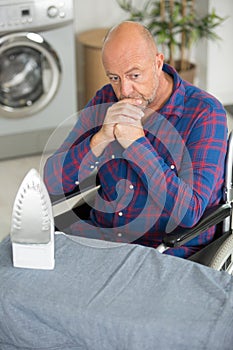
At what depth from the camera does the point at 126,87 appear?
7.30 ft

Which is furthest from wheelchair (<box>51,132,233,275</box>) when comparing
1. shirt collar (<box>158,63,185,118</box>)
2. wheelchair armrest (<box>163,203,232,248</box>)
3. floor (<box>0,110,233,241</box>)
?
floor (<box>0,110,233,241</box>)

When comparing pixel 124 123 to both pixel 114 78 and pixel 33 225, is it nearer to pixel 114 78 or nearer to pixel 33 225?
pixel 114 78

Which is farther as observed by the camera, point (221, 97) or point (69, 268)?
point (221, 97)

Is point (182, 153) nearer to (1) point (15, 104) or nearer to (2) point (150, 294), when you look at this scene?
(2) point (150, 294)

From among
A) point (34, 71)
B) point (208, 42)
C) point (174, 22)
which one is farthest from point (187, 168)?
point (208, 42)

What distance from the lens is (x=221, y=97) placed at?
4.90m

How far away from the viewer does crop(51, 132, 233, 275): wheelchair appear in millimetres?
2104

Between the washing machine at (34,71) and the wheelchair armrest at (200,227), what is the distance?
1.95 m

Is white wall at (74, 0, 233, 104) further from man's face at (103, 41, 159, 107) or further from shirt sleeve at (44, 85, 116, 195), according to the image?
man's face at (103, 41, 159, 107)

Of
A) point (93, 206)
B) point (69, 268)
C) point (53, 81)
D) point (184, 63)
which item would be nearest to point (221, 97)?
point (184, 63)

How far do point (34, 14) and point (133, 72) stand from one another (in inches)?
69.9

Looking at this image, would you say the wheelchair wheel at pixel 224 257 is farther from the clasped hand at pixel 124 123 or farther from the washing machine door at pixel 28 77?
the washing machine door at pixel 28 77

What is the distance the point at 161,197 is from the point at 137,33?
0.49 m

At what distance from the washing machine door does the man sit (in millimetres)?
1604
